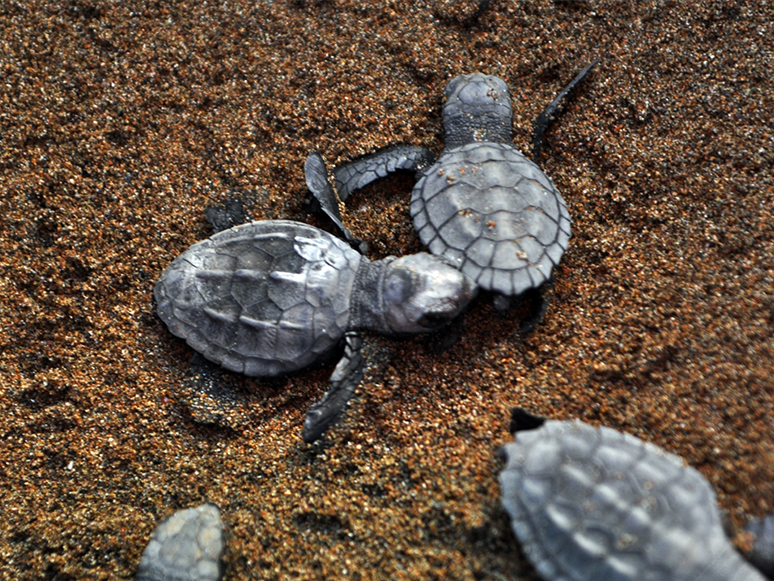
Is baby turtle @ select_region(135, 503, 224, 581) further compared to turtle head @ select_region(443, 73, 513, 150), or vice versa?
turtle head @ select_region(443, 73, 513, 150)

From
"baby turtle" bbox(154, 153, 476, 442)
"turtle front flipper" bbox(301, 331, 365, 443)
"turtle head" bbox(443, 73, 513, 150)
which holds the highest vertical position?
"turtle head" bbox(443, 73, 513, 150)

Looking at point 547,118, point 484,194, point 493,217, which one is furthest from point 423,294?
point 547,118

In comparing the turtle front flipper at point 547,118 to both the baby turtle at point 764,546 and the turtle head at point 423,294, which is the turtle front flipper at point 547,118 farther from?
the baby turtle at point 764,546

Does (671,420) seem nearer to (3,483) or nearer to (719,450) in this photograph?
(719,450)

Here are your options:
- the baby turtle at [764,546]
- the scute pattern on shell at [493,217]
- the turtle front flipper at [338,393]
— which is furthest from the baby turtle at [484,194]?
the baby turtle at [764,546]

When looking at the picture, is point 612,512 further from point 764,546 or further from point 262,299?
point 262,299

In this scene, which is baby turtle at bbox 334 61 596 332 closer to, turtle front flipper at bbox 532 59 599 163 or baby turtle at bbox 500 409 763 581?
turtle front flipper at bbox 532 59 599 163

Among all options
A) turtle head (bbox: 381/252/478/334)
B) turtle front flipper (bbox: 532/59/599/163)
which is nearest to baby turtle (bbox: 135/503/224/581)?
turtle head (bbox: 381/252/478/334)

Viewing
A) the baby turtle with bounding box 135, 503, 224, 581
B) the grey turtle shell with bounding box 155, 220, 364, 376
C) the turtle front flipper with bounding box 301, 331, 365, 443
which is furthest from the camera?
the grey turtle shell with bounding box 155, 220, 364, 376

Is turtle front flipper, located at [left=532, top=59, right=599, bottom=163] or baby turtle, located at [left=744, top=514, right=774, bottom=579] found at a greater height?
turtle front flipper, located at [left=532, top=59, right=599, bottom=163]
